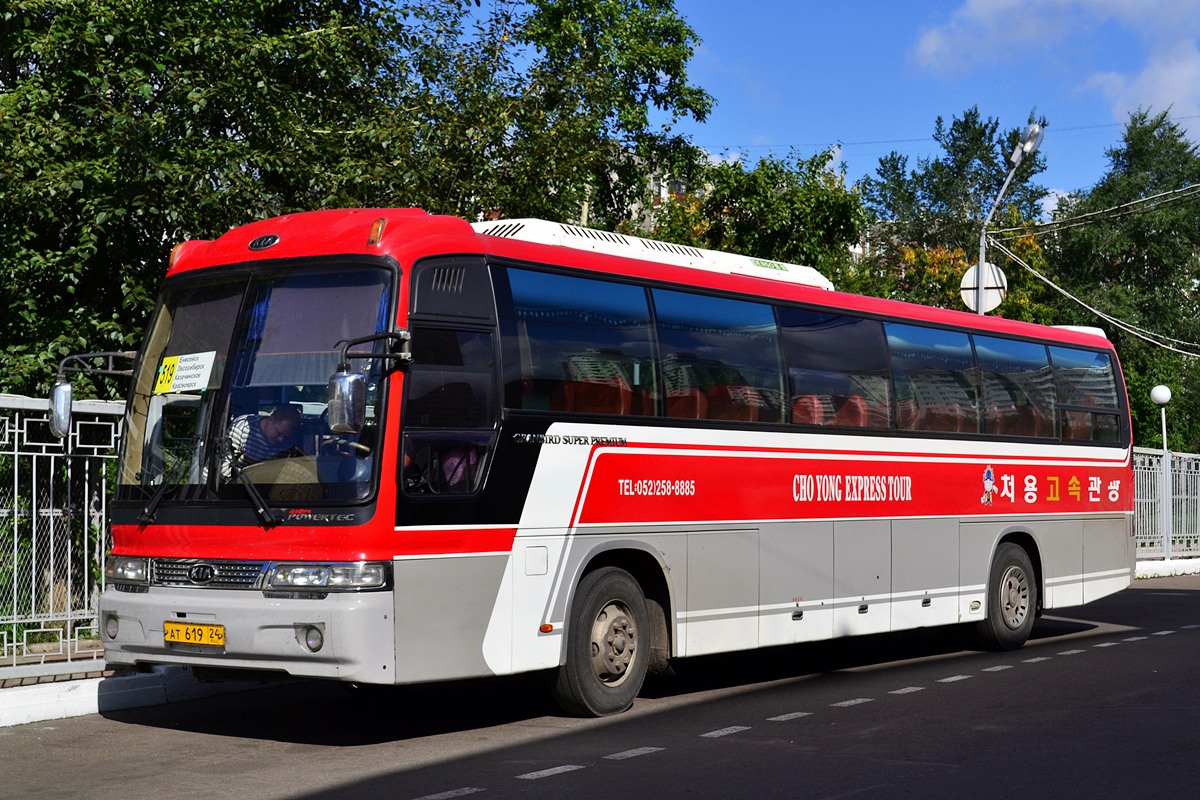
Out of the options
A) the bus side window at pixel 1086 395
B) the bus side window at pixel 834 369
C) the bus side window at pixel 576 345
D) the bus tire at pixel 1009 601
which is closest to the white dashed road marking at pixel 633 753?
the bus side window at pixel 576 345

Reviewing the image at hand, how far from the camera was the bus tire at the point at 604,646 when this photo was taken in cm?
1010

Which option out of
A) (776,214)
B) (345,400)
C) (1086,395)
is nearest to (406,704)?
(345,400)

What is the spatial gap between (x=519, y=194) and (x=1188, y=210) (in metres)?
53.7

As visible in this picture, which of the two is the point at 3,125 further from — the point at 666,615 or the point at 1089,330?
the point at 1089,330

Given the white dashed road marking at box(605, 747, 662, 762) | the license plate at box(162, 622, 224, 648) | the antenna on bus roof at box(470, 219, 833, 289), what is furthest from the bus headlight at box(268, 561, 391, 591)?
the antenna on bus roof at box(470, 219, 833, 289)

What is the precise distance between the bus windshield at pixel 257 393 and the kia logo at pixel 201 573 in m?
0.42

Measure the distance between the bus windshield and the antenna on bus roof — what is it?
4.40 ft

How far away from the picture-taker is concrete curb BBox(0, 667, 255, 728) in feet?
34.3

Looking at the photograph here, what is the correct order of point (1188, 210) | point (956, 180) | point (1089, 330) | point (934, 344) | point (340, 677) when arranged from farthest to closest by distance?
1. point (956, 180)
2. point (1188, 210)
3. point (1089, 330)
4. point (934, 344)
5. point (340, 677)

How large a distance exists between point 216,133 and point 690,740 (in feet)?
26.6

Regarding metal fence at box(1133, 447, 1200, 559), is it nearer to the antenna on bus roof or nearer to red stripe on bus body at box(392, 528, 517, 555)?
the antenna on bus roof

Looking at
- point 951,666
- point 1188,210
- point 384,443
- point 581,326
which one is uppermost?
point 1188,210

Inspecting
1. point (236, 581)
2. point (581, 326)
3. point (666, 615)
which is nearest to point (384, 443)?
point (236, 581)

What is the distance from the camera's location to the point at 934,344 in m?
14.2
